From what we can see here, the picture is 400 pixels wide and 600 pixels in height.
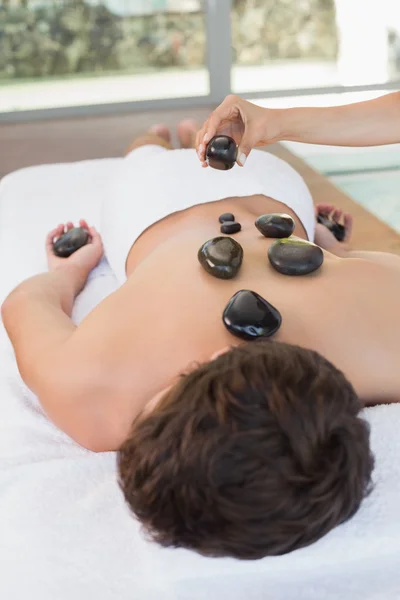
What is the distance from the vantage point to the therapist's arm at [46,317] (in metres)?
0.97

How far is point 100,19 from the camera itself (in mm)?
3891

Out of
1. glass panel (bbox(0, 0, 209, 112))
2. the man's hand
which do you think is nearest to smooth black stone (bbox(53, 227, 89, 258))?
the man's hand

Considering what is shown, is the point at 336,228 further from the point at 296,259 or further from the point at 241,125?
the point at 296,259

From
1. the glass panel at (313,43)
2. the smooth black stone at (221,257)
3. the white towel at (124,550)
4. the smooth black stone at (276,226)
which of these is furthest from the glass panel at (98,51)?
the white towel at (124,550)

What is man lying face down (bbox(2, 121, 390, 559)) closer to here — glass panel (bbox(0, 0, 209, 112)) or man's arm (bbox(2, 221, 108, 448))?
man's arm (bbox(2, 221, 108, 448))

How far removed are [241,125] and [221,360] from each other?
1.98ft

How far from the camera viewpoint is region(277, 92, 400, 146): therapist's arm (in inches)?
49.7

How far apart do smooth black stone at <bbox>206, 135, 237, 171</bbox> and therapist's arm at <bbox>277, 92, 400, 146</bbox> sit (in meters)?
0.18

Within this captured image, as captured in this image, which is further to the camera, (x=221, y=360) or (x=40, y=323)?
(x=40, y=323)

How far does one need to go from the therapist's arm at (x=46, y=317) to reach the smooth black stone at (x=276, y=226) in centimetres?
36

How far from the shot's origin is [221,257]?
3.22 ft

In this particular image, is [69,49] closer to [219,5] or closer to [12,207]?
[219,5]

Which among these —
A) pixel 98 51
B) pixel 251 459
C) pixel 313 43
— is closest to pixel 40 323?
pixel 251 459

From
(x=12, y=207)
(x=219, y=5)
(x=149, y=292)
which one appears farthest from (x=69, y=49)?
(x=149, y=292)
